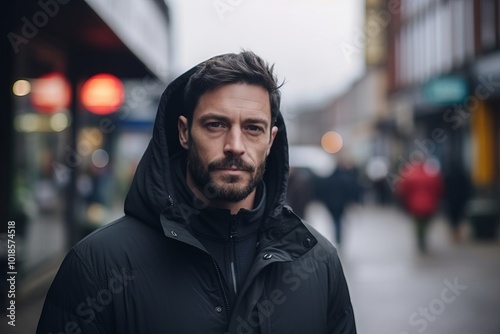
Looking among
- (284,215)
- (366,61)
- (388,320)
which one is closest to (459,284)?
(388,320)

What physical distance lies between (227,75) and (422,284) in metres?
8.86

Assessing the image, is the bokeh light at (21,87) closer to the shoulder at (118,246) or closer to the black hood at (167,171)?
the black hood at (167,171)

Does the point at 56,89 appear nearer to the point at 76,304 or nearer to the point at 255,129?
the point at 255,129

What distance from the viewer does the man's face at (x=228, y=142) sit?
7.55ft

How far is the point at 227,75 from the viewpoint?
2.32m

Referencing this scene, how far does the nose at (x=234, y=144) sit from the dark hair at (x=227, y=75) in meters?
0.17

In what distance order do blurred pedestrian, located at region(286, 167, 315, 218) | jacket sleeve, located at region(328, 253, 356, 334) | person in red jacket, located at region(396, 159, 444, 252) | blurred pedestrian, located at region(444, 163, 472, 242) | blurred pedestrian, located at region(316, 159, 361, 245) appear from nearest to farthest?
jacket sleeve, located at region(328, 253, 356, 334)
blurred pedestrian, located at region(286, 167, 315, 218)
person in red jacket, located at region(396, 159, 444, 252)
blurred pedestrian, located at region(316, 159, 361, 245)
blurred pedestrian, located at region(444, 163, 472, 242)

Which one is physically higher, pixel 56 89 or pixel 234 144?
pixel 56 89

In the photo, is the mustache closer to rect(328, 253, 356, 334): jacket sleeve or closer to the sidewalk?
rect(328, 253, 356, 334): jacket sleeve

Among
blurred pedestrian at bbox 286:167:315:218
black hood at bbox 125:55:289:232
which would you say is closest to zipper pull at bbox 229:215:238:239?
black hood at bbox 125:55:289:232

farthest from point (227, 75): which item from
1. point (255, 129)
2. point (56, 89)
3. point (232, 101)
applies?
point (56, 89)

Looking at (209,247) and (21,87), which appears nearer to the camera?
(209,247)

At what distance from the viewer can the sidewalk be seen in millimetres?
7895

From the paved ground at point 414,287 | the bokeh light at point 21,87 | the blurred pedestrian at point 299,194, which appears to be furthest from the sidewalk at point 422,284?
the bokeh light at point 21,87
